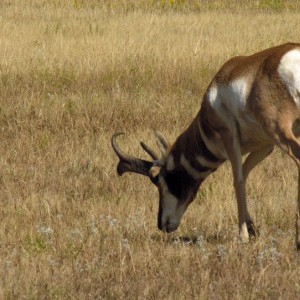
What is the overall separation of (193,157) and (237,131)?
0.61m

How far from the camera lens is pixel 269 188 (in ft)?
29.0

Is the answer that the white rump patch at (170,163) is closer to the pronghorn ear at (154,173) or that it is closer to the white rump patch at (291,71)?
the pronghorn ear at (154,173)

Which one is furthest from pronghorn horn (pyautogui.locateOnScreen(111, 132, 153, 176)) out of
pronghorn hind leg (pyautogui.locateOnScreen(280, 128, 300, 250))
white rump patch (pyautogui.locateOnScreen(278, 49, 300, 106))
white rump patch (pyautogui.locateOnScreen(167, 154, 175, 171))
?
white rump patch (pyautogui.locateOnScreen(278, 49, 300, 106))

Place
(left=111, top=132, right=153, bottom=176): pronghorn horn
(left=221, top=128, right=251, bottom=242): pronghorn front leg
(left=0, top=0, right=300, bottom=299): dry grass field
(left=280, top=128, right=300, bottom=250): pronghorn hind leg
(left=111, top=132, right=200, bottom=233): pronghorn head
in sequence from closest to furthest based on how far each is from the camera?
1. (left=0, top=0, right=300, bottom=299): dry grass field
2. (left=280, top=128, right=300, bottom=250): pronghorn hind leg
3. (left=221, top=128, right=251, bottom=242): pronghorn front leg
4. (left=111, top=132, right=200, bottom=233): pronghorn head
5. (left=111, top=132, right=153, bottom=176): pronghorn horn

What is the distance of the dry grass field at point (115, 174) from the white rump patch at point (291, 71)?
3.59ft

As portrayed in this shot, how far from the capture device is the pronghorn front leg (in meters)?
7.16

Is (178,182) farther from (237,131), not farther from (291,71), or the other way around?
(291,71)

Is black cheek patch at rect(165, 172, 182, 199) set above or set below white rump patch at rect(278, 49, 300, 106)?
below

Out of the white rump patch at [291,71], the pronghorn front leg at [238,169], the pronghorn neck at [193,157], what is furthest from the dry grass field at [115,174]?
the white rump patch at [291,71]

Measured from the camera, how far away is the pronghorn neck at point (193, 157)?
759 cm

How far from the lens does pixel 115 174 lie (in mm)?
9523

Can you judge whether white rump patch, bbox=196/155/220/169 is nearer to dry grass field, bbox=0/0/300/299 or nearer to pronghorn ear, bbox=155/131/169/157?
pronghorn ear, bbox=155/131/169/157

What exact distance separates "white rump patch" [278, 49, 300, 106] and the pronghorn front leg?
65cm

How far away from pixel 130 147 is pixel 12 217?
8.72 ft
